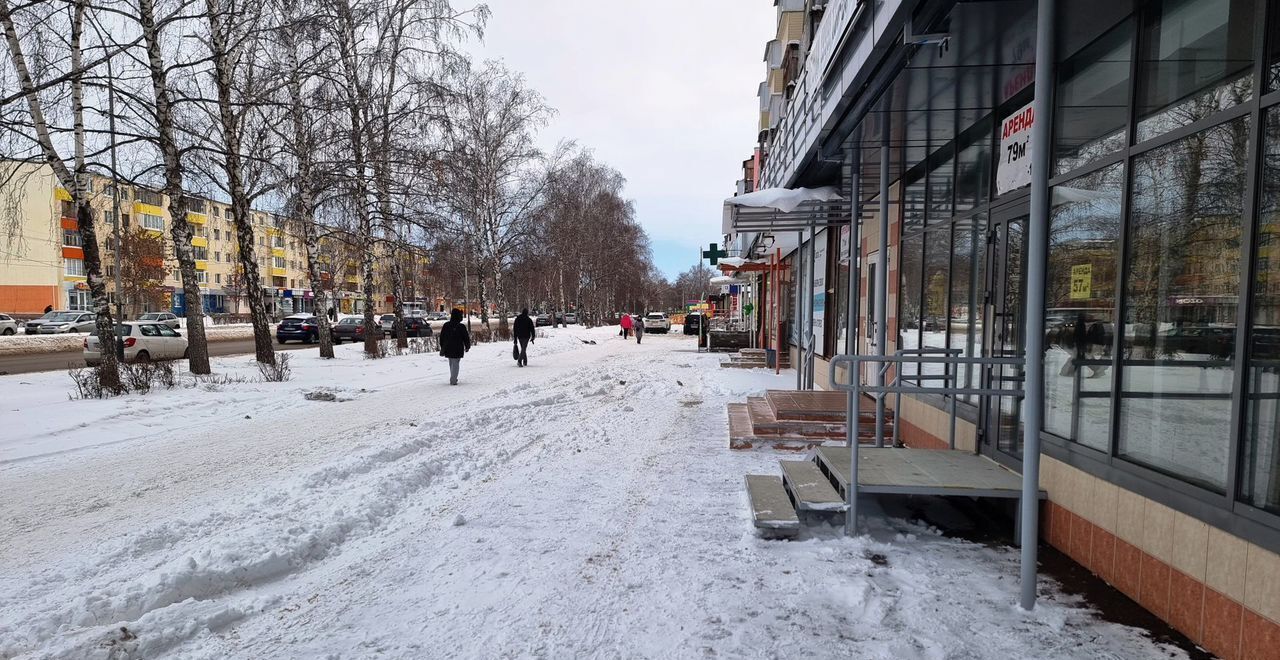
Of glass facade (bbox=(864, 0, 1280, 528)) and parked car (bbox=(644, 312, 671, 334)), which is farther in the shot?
parked car (bbox=(644, 312, 671, 334))

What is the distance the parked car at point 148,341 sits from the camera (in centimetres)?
1795

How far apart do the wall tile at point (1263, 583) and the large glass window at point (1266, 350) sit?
7.9 inches

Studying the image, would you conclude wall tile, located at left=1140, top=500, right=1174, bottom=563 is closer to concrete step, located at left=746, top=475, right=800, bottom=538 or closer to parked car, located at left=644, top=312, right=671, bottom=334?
concrete step, located at left=746, top=475, right=800, bottom=538

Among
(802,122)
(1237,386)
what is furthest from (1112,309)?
(802,122)

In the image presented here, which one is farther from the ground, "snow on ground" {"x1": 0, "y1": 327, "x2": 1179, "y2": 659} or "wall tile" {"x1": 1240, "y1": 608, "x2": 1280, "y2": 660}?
"wall tile" {"x1": 1240, "y1": 608, "x2": 1280, "y2": 660}

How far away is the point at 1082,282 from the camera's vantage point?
4.20 m

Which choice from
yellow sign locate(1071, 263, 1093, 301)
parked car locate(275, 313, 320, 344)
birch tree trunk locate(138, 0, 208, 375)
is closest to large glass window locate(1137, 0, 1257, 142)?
yellow sign locate(1071, 263, 1093, 301)

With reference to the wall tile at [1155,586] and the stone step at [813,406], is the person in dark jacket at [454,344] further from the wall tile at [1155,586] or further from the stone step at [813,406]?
the wall tile at [1155,586]

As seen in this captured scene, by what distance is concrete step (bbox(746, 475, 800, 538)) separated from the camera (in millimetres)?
4246

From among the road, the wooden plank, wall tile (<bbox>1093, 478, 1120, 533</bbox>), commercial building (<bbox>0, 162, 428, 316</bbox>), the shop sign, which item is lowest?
the road

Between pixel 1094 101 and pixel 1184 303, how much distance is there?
160cm

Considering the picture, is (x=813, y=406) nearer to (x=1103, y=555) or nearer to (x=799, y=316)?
(x=1103, y=555)

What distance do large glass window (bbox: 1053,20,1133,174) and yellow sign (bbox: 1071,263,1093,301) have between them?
0.67 metres

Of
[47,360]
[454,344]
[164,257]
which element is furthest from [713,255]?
[164,257]
